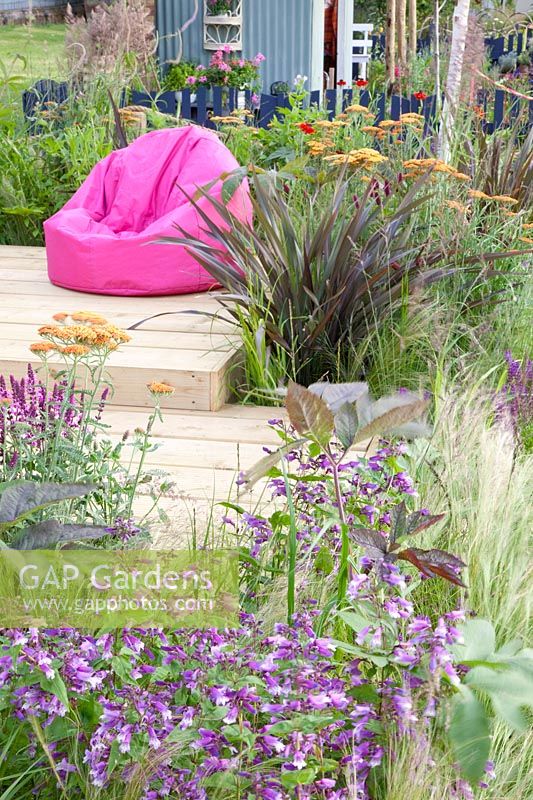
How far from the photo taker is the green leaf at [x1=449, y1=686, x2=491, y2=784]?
1213 mm

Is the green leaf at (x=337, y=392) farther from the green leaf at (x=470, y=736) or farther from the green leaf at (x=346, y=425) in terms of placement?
the green leaf at (x=470, y=736)

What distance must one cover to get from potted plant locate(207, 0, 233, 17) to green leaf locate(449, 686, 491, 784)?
11.1 meters

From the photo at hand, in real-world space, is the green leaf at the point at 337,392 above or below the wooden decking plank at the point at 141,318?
above

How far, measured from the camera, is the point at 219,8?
11258mm

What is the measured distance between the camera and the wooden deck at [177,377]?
294 cm

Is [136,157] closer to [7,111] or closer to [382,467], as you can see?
[7,111]

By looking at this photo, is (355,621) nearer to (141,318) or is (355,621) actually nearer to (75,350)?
(75,350)

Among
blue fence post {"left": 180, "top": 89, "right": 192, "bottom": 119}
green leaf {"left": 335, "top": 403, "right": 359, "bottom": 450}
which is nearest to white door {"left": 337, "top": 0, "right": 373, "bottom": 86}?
blue fence post {"left": 180, "top": 89, "right": 192, "bottom": 119}

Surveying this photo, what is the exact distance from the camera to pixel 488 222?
4.27 meters

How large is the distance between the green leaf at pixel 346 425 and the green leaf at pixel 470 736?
1.21 feet

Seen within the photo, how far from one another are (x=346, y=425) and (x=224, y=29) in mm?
10888

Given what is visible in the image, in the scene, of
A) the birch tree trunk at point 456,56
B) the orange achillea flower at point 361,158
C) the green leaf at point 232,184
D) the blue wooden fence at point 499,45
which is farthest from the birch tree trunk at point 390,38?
the orange achillea flower at point 361,158

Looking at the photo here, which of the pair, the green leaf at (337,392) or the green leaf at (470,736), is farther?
the green leaf at (337,392)

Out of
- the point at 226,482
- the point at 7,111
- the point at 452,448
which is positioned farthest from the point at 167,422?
the point at 7,111
